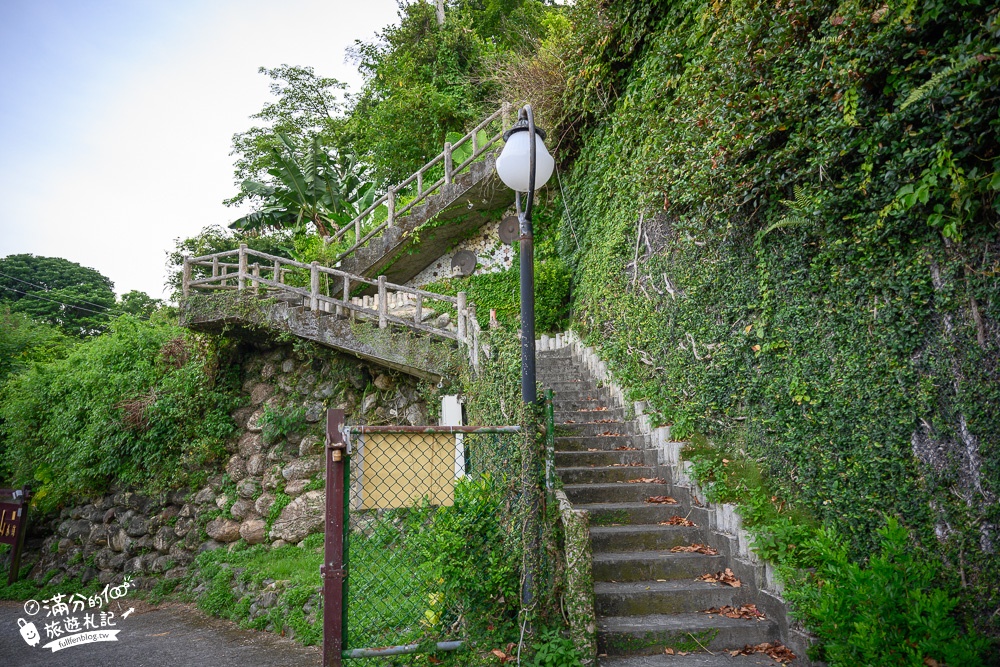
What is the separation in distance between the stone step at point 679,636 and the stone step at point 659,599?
20 cm

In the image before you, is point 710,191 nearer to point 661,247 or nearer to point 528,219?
point 661,247

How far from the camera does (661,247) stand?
24.2ft

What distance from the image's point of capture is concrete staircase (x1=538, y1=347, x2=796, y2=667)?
13.6 feet

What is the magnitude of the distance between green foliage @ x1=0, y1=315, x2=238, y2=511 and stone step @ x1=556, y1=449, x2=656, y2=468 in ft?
27.1

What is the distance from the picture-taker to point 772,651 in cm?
403

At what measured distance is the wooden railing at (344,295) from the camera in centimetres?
907

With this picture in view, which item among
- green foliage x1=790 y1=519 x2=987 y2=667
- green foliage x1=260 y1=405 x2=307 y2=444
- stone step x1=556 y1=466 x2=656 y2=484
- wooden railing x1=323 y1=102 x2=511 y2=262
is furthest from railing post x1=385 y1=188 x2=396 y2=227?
green foliage x1=790 y1=519 x2=987 y2=667

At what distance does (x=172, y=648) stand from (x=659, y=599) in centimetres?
645

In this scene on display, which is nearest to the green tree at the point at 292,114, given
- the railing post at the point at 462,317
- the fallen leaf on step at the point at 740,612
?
the railing post at the point at 462,317

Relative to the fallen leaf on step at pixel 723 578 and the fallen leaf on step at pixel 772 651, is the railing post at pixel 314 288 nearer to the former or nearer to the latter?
the fallen leaf on step at pixel 723 578

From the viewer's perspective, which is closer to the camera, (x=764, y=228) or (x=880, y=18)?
(x=880, y=18)

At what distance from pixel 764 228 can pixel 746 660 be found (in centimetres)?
373

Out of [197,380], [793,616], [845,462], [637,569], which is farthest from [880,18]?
[197,380]

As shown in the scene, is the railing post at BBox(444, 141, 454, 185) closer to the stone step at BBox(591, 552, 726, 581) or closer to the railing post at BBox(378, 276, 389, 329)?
the railing post at BBox(378, 276, 389, 329)
